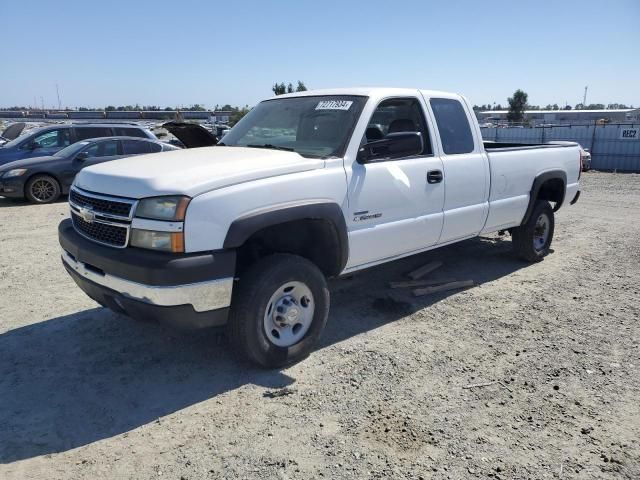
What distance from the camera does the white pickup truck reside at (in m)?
3.14

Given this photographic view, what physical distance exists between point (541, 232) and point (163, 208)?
530cm

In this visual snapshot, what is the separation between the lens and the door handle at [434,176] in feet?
15.0

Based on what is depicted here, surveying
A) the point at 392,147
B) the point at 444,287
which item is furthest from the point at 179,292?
the point at 444,287

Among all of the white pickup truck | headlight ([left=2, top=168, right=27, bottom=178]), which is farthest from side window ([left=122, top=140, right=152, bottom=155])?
the white pickup truck

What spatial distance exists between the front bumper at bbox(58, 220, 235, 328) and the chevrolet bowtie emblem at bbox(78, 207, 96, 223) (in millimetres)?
→ 186

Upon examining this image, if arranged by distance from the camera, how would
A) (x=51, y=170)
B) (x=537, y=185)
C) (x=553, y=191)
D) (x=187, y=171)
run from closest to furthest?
(x=187, y=171) → (x=537, y=185) → (x=553, y=191) → (x=51, y=170)

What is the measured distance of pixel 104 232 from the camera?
11.3 ft

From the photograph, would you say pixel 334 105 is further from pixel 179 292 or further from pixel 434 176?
pixel 179 292

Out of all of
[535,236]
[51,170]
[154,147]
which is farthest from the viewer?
[154,147]

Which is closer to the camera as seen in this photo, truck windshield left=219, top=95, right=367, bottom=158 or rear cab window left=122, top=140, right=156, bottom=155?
truck windshield left=219, top=95, right=367, bottom=158

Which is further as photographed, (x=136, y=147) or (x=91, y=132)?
(x=91, y=132)

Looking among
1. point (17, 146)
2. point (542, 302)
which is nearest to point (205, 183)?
point (542, 302)

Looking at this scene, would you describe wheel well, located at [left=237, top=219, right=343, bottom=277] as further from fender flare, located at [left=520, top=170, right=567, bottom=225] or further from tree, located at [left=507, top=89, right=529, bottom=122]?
tree, located at [left=507, top=89, right=529, bottom=122]

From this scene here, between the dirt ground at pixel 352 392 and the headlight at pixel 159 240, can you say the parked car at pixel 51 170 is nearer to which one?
the dirt ground at pixel 352 392
